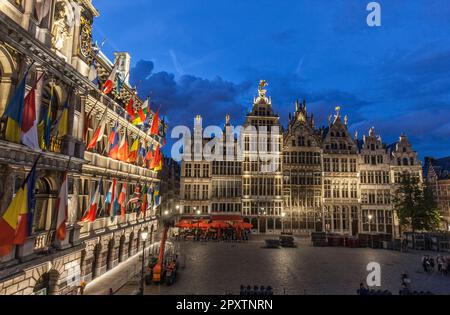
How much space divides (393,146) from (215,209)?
38910 millimetres

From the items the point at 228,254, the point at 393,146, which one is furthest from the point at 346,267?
the point at 393,146

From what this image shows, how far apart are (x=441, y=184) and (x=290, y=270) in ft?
179

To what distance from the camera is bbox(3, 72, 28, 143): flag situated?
1116 cm

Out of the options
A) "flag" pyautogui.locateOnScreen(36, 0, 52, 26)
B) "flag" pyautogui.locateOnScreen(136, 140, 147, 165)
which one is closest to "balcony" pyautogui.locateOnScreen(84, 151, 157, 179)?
"flag" pyautogui.locateOnScreen(136, 140, 147, 165)

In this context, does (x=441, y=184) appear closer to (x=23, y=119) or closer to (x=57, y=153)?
(x=57, y=153)

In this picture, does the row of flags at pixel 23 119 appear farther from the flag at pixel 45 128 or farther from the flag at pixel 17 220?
the flag at pixel 17 220

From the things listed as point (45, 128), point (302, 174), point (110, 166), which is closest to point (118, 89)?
point (110, 166)

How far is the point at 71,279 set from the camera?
17125 mm

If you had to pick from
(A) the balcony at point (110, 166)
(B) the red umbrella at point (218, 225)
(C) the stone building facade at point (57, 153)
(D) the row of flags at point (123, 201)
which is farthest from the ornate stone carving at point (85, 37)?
(B) the red umbrella at point (218, 225)

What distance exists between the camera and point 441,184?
2377 inches

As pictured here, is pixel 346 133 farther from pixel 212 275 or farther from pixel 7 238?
pixel 7 238

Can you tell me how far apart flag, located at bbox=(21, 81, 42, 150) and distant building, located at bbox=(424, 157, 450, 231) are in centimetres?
6923

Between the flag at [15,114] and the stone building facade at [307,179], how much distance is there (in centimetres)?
3878

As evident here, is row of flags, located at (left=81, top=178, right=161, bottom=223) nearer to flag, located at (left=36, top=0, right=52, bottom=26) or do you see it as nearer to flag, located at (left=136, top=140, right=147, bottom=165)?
flag, located at (left=136, top=140, right=147, bottom=165)
